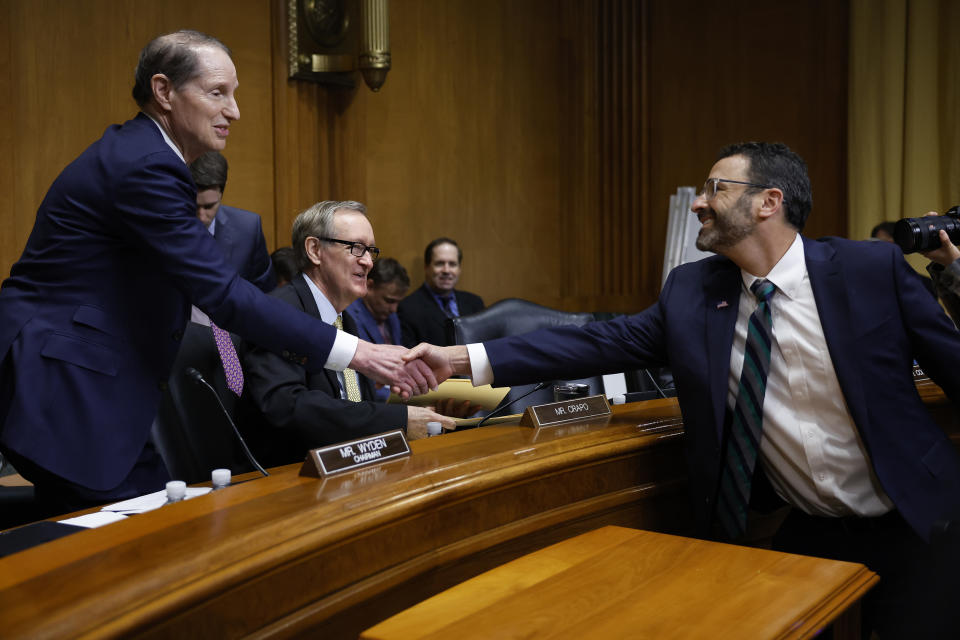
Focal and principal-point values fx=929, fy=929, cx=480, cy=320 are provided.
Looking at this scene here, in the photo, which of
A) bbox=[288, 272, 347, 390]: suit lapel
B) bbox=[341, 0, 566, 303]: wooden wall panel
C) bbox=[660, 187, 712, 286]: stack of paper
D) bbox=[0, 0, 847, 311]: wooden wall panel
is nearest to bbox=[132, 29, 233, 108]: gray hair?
bbox=[288, 272, 347, 390]: suit lapel

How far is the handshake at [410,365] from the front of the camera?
2.17 metres

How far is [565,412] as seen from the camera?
6.89 ft

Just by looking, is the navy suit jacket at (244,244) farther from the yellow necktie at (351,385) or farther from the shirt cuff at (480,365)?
the shirt cuff at (480,365)

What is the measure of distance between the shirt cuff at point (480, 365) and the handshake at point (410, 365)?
0.02m

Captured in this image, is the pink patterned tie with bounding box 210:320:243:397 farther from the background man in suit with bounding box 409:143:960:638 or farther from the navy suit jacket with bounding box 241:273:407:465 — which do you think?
the background man in suit with bounding box 409:143:960:638

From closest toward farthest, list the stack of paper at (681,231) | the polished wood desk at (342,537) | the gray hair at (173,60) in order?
the polished wood desk at (342,537) < the gray hair at (173,60) < the stack of paper at (681,231)

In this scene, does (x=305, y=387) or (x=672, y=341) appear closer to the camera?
(x=672, y=341)

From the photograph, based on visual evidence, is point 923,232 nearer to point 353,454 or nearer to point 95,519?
point 353,454

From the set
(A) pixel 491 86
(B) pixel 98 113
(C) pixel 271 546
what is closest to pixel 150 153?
(C) pixel 271 546

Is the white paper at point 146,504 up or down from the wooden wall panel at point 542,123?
down

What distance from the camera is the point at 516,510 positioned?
5.52 feet

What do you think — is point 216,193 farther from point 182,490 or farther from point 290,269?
point 182,490

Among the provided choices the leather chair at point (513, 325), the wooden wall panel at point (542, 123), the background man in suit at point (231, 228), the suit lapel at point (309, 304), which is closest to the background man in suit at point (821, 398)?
the suit lapel at point (309, 304)

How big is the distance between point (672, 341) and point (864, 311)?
1.32ft
